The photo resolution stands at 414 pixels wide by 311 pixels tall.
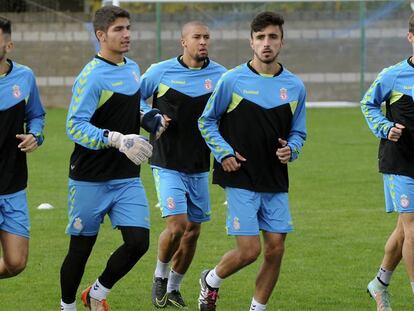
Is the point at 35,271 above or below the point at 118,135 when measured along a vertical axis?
below

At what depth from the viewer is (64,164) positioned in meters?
18.9

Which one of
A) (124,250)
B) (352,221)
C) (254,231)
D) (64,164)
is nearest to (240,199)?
(254,231)

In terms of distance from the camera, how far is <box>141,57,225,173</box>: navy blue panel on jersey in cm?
898

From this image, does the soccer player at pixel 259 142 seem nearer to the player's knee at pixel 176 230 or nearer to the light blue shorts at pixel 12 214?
the player's knee at pixel 176 230

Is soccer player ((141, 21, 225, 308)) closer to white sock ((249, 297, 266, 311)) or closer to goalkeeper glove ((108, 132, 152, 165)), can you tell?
white sock ((249, 297, 266, 311))

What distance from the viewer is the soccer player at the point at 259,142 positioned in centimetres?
792

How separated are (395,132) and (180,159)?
180 cm

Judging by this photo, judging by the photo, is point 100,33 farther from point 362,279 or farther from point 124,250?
point 362,279

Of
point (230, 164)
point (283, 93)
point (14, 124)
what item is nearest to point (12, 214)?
point (14, 124)

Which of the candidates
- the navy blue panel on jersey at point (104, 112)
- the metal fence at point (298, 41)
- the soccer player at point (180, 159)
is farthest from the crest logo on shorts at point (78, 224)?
the metal fence at point (298, 41)

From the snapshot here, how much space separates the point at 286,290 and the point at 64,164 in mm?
10101

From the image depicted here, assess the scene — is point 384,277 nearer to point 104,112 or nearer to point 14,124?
point 104,112

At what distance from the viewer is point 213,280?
27.5ft

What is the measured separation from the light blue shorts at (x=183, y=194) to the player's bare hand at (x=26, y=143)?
61.4 inches
